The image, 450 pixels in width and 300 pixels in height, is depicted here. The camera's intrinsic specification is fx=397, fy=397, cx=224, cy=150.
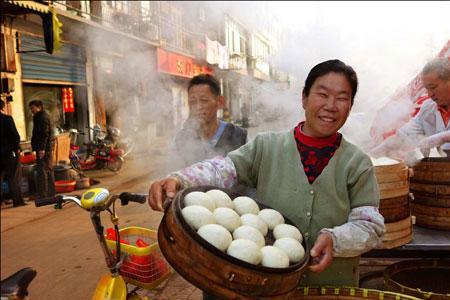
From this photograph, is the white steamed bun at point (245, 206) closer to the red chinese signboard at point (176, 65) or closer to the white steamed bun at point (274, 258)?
the white steamed bun at point (274, 258)

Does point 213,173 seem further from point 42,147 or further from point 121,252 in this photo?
point 42,147

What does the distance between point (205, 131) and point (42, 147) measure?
19.0ft

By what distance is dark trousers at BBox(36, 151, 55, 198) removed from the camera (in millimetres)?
7492

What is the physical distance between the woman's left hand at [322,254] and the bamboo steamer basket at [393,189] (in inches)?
51.6

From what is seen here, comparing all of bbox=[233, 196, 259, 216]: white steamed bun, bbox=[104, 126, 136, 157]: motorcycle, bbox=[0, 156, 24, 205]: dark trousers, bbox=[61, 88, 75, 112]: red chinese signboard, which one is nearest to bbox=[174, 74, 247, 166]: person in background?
bbox=[233, 196, 259, 216]: white steamed bun

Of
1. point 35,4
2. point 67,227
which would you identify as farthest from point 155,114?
point 67,227

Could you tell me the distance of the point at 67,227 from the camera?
18.9 feet

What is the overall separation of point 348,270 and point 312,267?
436 millimetres

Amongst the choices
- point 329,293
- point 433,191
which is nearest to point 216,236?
point 329,293

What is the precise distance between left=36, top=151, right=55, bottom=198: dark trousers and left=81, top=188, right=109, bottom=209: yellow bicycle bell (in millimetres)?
6120

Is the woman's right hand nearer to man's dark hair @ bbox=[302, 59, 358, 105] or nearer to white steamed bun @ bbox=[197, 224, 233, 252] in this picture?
white steamed bun @ bbox=[197, 224, 233, 252]

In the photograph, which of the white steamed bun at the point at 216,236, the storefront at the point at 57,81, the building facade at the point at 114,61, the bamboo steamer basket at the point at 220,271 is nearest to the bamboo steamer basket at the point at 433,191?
the bamboo steamer basket at the point at 220,271

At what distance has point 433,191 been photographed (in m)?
2.88

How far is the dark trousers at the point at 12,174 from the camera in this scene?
276 inches
